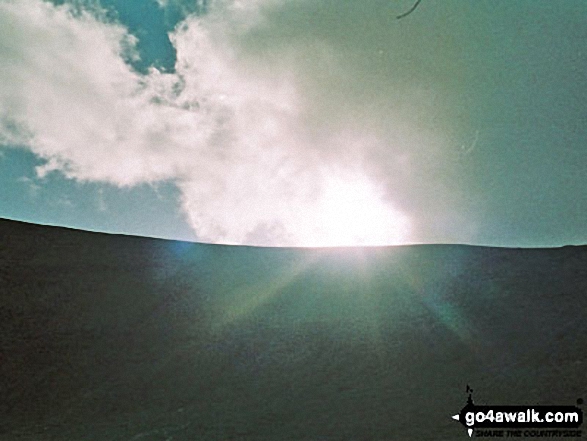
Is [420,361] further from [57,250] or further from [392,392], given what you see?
[57,250]

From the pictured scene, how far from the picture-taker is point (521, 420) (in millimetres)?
14961

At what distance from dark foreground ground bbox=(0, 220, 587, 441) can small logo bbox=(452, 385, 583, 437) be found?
549mm

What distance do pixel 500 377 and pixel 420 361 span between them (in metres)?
3.42

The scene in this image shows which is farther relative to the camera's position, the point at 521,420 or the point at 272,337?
the point at 272,337

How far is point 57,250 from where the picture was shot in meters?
35.1

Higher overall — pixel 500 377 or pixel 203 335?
pixel 203 335

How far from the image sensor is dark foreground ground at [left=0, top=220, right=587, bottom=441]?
18.7 metres

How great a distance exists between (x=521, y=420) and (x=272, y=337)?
13.4 metres

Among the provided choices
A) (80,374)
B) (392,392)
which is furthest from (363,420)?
(80,374)

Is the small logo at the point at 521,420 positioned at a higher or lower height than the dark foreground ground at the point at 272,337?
→ lower

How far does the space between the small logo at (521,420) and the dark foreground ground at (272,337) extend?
549 mm

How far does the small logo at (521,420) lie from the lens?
13500 mm

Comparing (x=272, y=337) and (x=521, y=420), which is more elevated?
(x=272, y=337)

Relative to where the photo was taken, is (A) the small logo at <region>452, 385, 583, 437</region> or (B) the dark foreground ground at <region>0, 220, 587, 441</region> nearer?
(A) the small logo at <region>452, 385, 583, 437</region>
